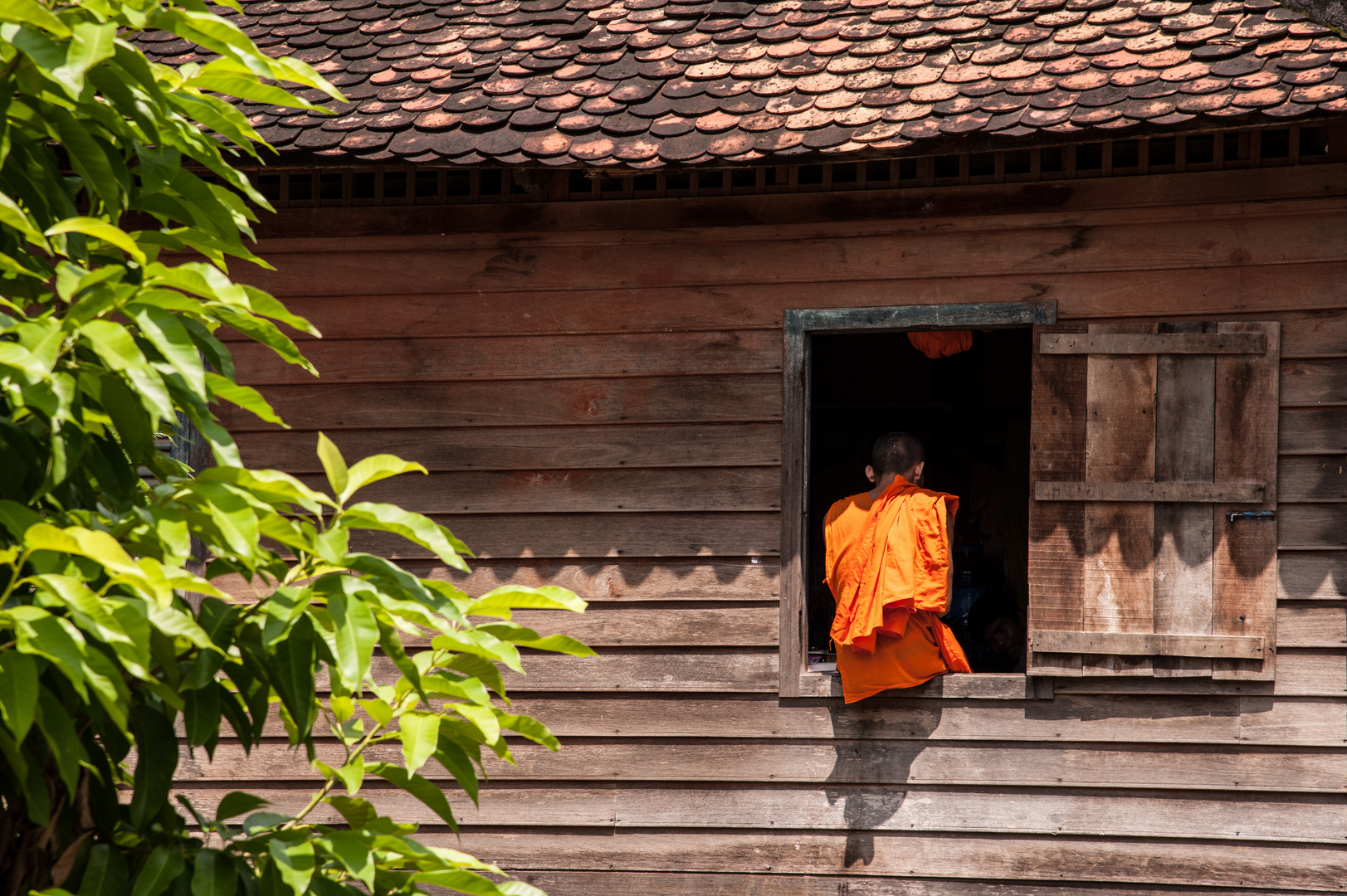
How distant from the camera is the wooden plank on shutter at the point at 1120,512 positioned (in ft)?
15.7

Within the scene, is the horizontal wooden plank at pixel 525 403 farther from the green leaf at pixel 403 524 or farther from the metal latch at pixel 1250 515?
the green leaf at pixel 403 524

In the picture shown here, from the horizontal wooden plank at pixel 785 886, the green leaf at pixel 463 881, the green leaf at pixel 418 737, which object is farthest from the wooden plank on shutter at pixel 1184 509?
the green leaf at pixel 418 737

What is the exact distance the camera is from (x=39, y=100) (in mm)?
1839

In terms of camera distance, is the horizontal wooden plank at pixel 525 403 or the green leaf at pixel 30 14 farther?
the horizontal wooden plank at pixel 525 403

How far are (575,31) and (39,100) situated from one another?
4.16 m

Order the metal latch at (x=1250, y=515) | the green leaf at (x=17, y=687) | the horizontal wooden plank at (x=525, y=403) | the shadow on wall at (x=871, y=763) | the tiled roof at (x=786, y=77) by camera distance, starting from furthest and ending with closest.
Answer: the horizontal wooden plank at (x=525, y=403), the shadow on wall at (x=871, y=763), the metal latch at (x=1250, y=515), the tiled roof at (x=786, y=77), the green leaf at (x=17, y=687)

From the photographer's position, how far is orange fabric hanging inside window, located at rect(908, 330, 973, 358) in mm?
5625

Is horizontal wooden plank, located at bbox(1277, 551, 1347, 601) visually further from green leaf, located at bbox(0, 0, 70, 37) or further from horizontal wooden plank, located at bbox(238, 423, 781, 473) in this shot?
green leaf, located at bbox(0, 0, 70, 37)

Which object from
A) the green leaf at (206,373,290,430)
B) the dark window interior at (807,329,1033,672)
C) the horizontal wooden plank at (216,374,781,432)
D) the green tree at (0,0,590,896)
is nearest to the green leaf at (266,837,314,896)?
the green tree at (0,0,590,896)

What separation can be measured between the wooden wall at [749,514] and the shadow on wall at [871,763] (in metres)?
0.01

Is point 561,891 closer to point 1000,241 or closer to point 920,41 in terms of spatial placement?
point 1000,241

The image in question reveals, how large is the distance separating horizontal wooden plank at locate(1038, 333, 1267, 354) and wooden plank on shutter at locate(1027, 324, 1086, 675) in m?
0.05

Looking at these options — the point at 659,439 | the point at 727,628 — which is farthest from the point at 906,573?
the point at 659,439

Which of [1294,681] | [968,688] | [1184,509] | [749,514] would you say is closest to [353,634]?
[749,514]
